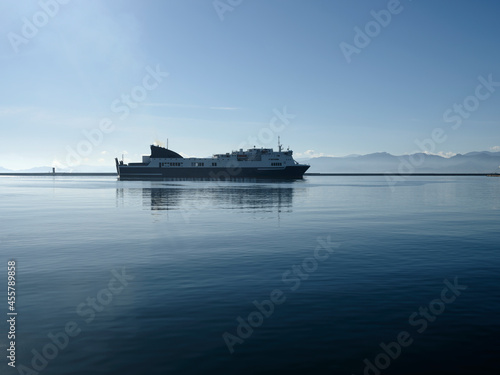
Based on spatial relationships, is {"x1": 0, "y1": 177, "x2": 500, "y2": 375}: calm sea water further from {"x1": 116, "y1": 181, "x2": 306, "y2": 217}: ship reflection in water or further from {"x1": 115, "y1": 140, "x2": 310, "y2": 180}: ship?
{"x1": 115, "y1": 140, "x2": 310, "y2": 180}: ship

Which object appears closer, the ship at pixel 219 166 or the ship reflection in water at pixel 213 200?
the ship reflection in water at pixel 213 200

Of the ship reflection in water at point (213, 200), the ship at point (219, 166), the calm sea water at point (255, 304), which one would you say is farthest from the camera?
the ship at point (219, 166)

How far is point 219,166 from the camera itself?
154250mm

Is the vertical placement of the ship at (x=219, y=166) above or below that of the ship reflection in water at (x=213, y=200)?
above

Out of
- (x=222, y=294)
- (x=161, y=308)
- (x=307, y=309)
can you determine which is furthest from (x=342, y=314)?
(x=161, y=308)

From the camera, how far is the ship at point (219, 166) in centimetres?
14900

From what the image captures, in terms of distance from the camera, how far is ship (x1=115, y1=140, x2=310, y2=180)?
14900cm

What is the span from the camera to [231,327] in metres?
9.33

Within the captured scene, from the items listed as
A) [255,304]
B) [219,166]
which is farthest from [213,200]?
[219,166]

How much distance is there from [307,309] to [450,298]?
4.16 meters

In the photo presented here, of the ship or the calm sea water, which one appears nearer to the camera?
the calm sea water

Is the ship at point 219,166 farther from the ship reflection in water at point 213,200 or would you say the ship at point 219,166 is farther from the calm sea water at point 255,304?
the calm sea water at point 255,304

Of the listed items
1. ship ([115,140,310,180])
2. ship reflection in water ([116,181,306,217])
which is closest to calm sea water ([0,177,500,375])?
ship reflection in water ([116,181,306,217])

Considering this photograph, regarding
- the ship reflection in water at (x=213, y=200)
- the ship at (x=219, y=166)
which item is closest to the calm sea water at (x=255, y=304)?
the ship reflection in water at (x=213, y=200)
